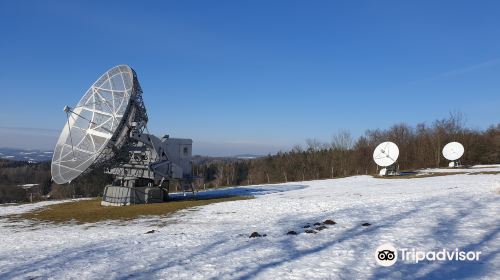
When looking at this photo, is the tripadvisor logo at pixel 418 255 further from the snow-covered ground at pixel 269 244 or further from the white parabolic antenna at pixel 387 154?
the white parabolic antenna at pixel 387 154

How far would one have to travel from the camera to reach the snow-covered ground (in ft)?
35.3

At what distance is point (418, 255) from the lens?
460 inches

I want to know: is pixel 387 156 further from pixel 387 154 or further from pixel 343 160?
pixel 343 160

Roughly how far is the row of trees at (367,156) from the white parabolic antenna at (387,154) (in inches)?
800

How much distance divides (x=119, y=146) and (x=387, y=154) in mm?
31162

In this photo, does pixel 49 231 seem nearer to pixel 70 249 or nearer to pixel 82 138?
pixel 70 249

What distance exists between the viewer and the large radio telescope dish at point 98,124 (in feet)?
97.8

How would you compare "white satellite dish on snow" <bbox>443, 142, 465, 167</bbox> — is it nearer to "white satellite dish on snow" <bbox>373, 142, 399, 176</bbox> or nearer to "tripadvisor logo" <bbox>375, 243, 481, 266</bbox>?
"white satellite dish on snow" <bbox>373, 142, 399, 176</bbox>

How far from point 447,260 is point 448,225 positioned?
485 centimetres

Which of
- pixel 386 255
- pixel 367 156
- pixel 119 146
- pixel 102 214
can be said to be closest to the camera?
pixel 386 255

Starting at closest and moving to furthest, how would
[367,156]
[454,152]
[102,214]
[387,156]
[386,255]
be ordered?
[386,255] → [102,214] → [387,156] → [454,152] → [367,156]

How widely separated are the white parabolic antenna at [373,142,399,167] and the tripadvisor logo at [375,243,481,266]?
3804 cm

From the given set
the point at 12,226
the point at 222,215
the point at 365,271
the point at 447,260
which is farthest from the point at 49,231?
the point at 447,260

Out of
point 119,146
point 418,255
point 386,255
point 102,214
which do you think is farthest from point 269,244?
point 119,146
